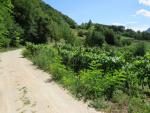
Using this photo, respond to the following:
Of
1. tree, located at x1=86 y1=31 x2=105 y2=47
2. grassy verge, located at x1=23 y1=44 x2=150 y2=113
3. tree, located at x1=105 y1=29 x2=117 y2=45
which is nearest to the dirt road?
grassy verge, located at x1=23 y1=44 x2=150 y2=113

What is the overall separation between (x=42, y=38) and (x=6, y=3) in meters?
55.2

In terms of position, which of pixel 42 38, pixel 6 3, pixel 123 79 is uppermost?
pixel 6 3

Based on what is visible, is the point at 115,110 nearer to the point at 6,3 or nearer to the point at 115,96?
the point at 115,96

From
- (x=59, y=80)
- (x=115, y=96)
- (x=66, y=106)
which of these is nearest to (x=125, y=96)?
(x=115, y=96)

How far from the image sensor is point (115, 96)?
12078 mm

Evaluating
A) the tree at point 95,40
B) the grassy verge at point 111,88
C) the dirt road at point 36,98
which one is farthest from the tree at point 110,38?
the grassy verge at point 111,88

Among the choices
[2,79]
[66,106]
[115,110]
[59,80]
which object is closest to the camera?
[115,110]

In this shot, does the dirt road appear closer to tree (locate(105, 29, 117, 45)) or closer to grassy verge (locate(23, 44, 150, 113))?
grassy verge (locate(23, 44, 150, 113))

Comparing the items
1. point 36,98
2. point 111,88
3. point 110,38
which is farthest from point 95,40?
point 111,88

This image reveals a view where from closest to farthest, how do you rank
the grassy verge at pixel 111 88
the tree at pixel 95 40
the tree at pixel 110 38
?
1. the grassy verge at pixel 111 88
2. the tree at pixel 95 40
3. the tree at pixel 110 38

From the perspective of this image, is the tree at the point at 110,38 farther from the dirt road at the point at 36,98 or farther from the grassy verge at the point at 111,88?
the grassy verge at the point at 111,88

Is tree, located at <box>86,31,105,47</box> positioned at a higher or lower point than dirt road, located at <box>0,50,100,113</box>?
lower

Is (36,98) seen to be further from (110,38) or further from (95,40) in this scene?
(110,38)

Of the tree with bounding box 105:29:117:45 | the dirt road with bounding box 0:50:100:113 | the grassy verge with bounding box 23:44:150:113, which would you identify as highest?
the grassy verge with bounding box 23:44:150:113
